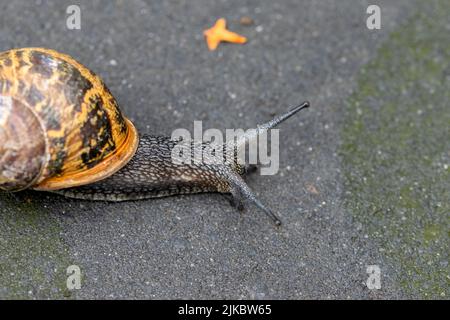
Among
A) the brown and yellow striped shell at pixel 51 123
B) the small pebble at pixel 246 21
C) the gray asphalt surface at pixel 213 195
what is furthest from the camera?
the small pebble at pixel 246 21

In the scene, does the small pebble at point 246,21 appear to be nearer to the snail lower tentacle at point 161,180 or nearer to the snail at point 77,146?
the snail at point 77,146

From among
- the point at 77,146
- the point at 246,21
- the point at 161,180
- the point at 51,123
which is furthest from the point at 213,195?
the point at 246,21

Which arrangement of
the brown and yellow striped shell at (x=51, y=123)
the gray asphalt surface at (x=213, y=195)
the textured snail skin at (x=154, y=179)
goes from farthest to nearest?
the textured snail skin at (x=154, y=179)
the gray asphalt surface at (x=213, y=195)
the brown and yellow striped shell at (x=51, y=123)

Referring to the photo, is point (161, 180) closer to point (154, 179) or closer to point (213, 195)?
point (154, 179)

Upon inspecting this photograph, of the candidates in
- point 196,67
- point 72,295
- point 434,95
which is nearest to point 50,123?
point 72,295

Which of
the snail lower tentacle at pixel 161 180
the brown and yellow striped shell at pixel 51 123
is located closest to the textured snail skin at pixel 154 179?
the snail lower tentacle at pixel 161 180

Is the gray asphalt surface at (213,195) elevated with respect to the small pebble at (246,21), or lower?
lower

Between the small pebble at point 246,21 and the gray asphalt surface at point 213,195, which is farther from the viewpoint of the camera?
the small pebble at point 246,21
